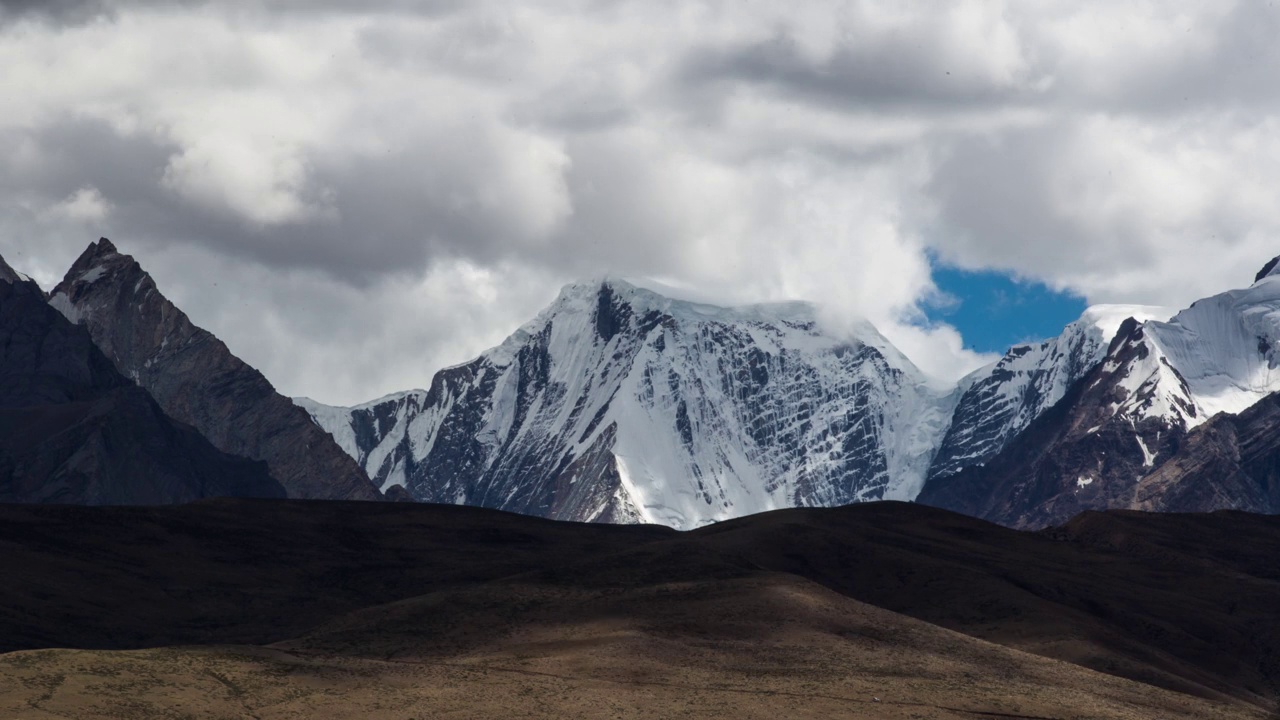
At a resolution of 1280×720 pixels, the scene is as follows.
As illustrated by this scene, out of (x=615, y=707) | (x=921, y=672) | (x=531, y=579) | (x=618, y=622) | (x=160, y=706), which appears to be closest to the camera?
(x=160, y=706)

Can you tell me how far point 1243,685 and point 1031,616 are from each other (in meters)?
20.7

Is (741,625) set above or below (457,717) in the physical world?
above

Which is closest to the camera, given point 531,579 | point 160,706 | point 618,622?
point 160,706

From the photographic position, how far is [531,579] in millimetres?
189000

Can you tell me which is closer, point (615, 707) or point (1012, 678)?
point (615, 707)

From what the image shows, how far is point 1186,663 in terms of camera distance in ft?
644

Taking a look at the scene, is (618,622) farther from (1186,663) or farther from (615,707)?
(1186,663)

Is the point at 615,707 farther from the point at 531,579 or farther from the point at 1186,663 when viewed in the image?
the point at 1186,663

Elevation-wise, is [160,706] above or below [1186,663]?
below

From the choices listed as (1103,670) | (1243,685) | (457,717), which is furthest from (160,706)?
(1243,685)

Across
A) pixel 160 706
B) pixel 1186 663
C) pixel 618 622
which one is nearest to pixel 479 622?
pixel 618 622

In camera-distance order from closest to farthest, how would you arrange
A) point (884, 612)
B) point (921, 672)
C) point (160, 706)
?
point (160, 706), point (921, 672), point (884, 612)

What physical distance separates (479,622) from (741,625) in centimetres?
2133

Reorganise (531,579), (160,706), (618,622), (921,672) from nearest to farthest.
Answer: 1. (160,706)
2. (921,672)
3. (618,622)
4. (531,579)
